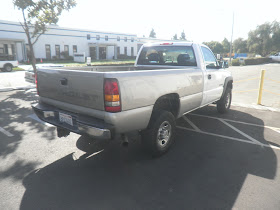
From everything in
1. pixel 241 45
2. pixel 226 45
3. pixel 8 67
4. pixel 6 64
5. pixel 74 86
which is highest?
pixel 226 45

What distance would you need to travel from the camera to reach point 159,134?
3828 mm

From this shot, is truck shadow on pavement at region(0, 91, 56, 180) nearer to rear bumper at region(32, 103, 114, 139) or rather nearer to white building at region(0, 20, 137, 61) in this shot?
rear bumper at region(32, 103, 114, 139)

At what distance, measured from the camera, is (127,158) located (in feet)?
12.9

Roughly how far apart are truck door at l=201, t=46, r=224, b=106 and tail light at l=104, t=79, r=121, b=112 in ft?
9.03

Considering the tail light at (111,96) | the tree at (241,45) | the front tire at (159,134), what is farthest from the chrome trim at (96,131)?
the tree at (241,45)

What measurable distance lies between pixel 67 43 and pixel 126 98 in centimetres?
4020

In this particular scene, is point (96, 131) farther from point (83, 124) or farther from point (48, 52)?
point (48, 52)

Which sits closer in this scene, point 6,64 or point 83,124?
point 83,124

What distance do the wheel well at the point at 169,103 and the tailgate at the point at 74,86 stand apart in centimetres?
118

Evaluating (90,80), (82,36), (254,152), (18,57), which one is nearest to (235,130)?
(254,152)

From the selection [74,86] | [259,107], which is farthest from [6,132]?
[259,107]

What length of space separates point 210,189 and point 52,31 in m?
39.3

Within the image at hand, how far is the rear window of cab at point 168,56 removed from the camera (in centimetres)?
503

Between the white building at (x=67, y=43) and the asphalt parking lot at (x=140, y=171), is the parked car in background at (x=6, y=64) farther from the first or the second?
the asphalt parking lot at (x=140, y=171)
